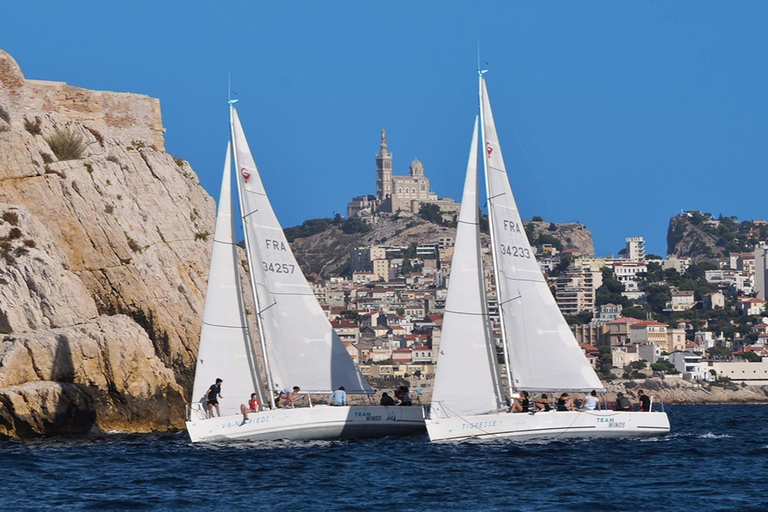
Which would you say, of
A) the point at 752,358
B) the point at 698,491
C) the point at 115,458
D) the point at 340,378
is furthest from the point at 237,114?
the point at 752,358

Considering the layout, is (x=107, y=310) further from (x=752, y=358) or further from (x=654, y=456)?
(x=752, y=358)

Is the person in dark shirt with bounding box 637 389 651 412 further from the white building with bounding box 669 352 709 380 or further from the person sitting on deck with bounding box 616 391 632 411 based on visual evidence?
the white building with bounding box 669 352 709 380

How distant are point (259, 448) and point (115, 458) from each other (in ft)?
9.79

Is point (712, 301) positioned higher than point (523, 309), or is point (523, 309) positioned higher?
point (712, 301)

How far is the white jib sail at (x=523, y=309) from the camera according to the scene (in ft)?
91.5

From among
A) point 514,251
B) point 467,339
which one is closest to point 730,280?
point 514,251

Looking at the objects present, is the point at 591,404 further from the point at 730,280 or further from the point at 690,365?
the point at 730,280

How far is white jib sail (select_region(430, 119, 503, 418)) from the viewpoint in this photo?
27281 millimetres

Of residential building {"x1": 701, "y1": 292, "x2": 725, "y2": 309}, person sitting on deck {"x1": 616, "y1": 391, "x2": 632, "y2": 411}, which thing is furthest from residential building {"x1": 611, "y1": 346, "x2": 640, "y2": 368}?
person sitting on deck {"x1": 616, "y1": 391, "x2": 632, "y2": 411}

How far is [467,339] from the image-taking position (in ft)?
90.6

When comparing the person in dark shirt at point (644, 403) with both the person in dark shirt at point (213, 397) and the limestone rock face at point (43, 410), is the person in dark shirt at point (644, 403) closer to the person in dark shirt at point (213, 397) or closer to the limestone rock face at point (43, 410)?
the person in dark shirt at point (213, 397)

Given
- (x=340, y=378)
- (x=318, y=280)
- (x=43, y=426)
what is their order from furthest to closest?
(x=318, y=280) → (x=43, y=426) → (x=340, y=378)

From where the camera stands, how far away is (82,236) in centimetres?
3806

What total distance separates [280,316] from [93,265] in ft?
31.1
